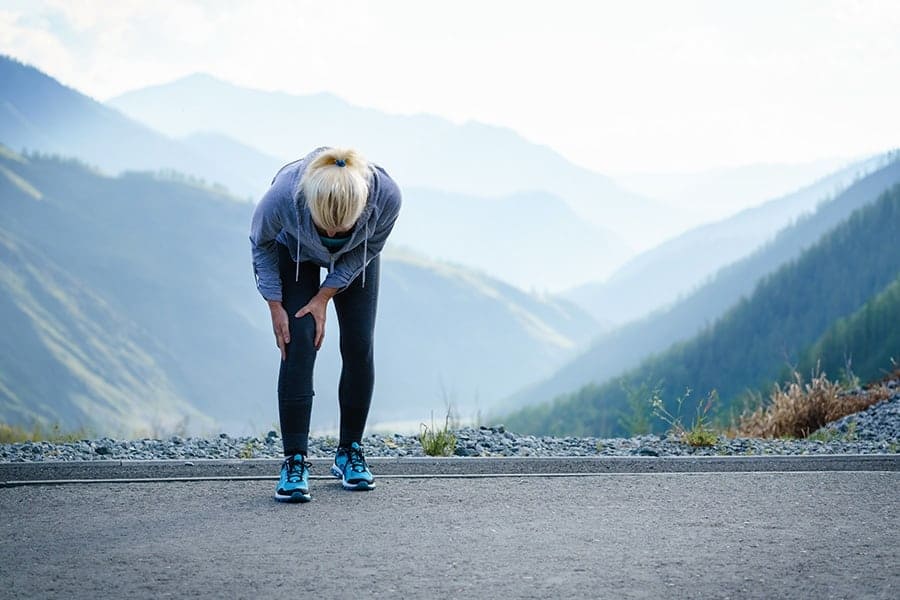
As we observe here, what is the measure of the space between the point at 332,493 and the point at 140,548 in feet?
4.65

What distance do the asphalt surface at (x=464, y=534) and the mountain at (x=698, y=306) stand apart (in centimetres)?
13910

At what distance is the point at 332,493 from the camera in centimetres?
588

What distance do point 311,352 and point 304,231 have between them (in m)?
0.69

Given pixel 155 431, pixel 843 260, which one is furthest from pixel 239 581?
pixel 843 260

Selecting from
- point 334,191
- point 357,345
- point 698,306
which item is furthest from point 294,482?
point 698,306

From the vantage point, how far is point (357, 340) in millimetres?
5719

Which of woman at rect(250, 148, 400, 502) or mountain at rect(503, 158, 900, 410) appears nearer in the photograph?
woman at rect(250, 148, 400, 502)

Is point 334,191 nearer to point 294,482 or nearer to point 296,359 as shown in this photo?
point 296,359

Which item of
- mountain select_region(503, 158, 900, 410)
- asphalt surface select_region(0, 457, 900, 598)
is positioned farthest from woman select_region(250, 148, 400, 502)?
mountain select_region(503, 158, 900, 410)

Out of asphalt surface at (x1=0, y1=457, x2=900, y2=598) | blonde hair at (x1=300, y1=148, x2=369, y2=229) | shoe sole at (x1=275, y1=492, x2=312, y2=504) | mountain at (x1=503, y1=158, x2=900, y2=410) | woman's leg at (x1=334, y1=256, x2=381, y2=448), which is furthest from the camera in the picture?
mountain at (x1=503, y1=158, x2=900, y2=410)

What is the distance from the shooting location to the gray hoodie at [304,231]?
17.2 feet

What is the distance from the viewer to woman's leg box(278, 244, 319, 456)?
5.52 meters

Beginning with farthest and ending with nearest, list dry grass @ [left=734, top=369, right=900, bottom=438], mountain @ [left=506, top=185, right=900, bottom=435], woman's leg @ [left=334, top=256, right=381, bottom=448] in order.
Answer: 1. mountain @ [left=506, top=185, right=900, bottom=435]
2. dry grass @ [left=734, top=369, right=900, bottom=438]
3. woman's leg @ [left=334, top=256, right=381, bottom=448]

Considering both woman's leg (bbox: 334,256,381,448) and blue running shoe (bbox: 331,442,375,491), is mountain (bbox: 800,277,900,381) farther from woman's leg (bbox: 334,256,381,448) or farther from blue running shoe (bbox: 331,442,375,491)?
woman's leg (bbox: 334,256,381,448)
